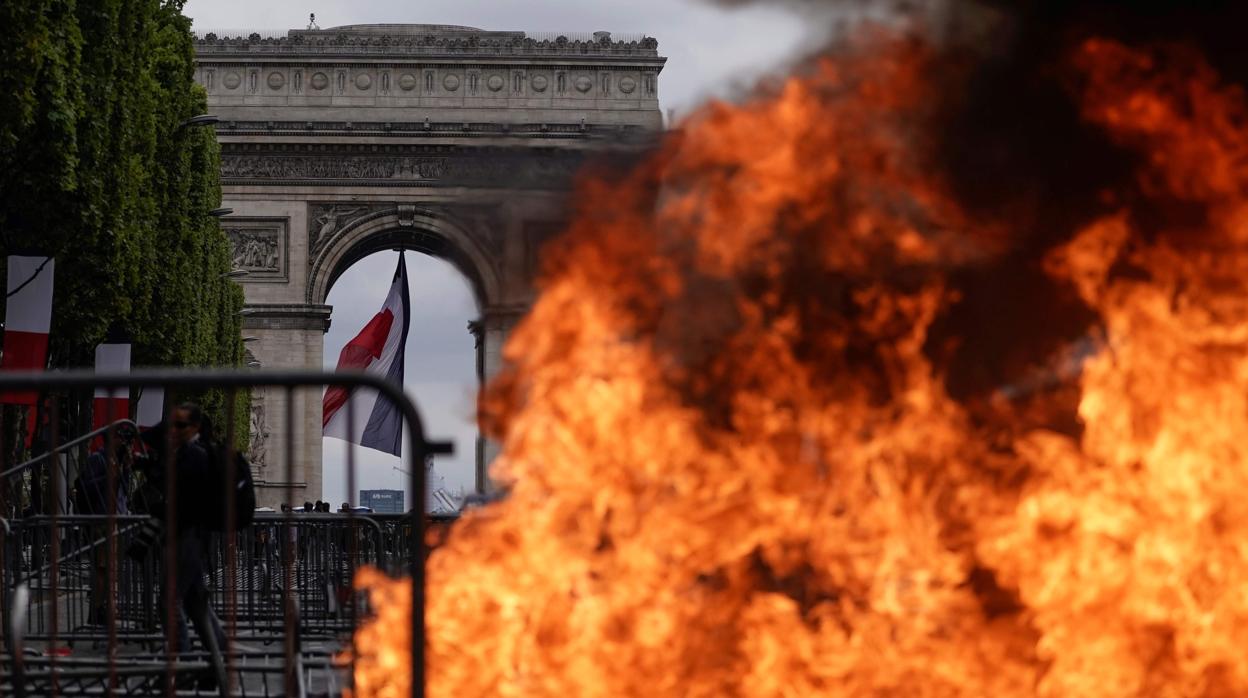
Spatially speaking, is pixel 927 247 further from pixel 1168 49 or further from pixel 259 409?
pixel 259 409

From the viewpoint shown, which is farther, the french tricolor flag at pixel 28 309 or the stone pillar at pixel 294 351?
the stone pillar at pixel 294 351

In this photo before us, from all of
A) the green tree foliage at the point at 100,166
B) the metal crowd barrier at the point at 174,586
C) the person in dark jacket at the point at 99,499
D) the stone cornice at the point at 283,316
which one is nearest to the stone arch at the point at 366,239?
the stone cornice at the point at 283,316

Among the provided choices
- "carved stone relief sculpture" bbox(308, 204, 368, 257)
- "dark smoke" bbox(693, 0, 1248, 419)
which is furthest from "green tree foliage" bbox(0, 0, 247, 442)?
"carved stone relief sculpture" bbox(308, 204, 368, 257)

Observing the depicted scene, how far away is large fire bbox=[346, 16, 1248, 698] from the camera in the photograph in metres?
6.45

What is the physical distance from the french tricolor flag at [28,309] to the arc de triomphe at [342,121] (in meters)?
37.6

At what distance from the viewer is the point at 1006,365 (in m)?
6.98

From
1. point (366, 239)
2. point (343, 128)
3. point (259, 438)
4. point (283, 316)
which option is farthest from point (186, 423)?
point (366, 239)

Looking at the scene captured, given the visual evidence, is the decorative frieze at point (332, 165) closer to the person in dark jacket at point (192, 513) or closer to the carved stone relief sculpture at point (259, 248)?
the carved stone relief sculpture at point (259, 248)

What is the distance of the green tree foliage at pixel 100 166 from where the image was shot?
20359mm

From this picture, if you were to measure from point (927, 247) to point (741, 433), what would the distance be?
94 cm

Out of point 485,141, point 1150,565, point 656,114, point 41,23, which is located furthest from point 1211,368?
point 41,23

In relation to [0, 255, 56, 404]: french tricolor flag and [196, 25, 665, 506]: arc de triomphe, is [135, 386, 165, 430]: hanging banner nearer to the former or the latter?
[0, 255, 56, 404]: french tricolor flag

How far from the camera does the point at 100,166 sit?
2392 centimetres

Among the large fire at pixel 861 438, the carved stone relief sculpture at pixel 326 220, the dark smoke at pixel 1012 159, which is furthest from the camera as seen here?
the carved stone relief sculpture at pixel 326 220
